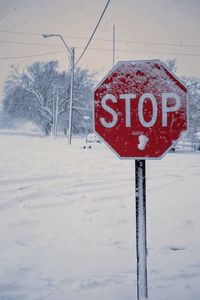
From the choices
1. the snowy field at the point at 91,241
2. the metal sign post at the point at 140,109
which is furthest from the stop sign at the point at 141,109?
the snowy field at the point at 91,241

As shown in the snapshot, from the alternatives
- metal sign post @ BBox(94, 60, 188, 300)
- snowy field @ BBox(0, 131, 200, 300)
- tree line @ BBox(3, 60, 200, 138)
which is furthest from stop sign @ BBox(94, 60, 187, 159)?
tree line @ BBox(3, 60, 200, 138)

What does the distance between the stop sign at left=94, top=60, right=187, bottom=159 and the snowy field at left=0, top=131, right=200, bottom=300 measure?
53.8 inches

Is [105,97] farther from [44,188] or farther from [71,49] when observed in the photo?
[71,49]

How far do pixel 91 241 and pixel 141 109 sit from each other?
2400 mm

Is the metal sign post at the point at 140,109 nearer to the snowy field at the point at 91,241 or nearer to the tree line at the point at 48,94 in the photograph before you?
the snowy field at the point at 91,241

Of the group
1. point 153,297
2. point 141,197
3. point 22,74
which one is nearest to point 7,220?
point 153,297

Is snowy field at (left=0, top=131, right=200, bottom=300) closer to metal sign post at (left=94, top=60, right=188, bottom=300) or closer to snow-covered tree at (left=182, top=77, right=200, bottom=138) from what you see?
metal sign post at (left=94, top=60, right=188, bottom=300)

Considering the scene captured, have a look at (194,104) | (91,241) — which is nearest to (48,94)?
(194,104)

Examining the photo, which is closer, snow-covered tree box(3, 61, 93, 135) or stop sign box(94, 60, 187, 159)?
stop sign box(94, 60, 187, 159)

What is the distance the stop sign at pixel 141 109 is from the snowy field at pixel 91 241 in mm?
1367

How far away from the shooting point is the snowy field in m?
2.76

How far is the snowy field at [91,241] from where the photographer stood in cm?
276

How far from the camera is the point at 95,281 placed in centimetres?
288

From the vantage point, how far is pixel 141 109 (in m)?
2.00
